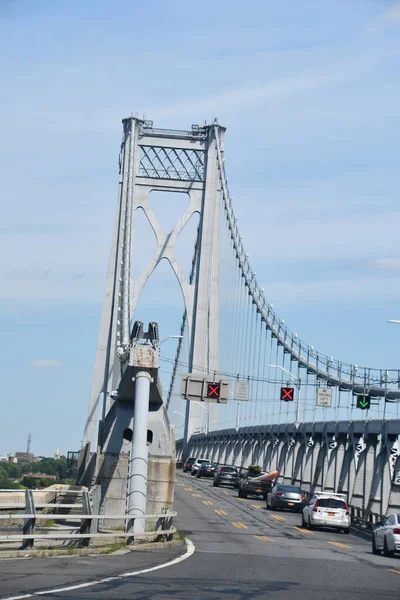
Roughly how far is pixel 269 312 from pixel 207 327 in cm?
687

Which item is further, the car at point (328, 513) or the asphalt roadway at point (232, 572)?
the car at point (328, 513)

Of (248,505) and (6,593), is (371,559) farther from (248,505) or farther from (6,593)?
(248,505)

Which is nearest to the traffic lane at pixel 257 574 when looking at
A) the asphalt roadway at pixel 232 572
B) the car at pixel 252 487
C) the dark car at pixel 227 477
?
the asphalt roadway at pixel 232 572

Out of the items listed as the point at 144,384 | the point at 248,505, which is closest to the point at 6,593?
the point at 144,384

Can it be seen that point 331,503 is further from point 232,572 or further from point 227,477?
point 227,477

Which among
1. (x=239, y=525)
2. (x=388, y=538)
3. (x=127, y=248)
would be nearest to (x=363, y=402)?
(x=239, y=525)

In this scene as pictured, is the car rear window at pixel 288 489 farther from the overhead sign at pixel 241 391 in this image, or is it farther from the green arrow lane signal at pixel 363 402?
the overhead sign at pixel 241 391

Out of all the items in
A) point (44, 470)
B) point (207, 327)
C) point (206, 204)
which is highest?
point (206, 204)

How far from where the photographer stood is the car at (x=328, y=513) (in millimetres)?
43875

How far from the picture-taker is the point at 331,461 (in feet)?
216

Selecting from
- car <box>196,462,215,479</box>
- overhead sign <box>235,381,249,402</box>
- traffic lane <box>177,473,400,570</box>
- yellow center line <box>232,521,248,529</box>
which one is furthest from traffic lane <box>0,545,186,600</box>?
car <box>196,462,215,479</box>

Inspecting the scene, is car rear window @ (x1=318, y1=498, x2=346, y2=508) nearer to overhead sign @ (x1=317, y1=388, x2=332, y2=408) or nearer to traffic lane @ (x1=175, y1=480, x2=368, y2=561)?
traffic lane @ (x1=175, y1=480, x2=368, y2=561)

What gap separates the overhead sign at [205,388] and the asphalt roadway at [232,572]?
28.8m

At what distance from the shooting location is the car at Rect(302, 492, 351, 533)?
43875mm
